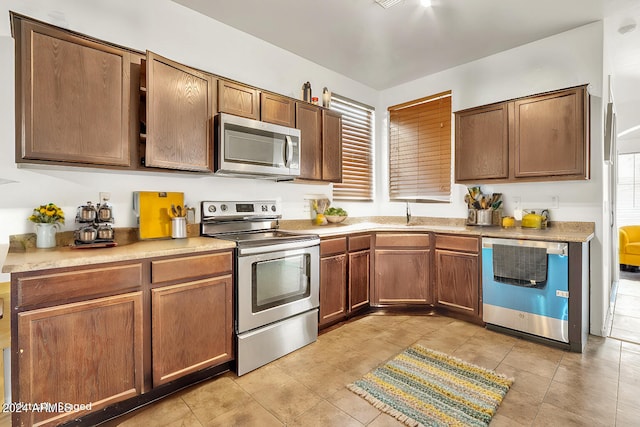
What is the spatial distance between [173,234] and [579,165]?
3.40 m

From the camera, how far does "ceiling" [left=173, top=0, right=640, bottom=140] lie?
261 cm

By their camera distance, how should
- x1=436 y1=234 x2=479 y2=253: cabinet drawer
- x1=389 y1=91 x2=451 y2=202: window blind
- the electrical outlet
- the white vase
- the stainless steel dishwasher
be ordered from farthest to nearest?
x1=389 y1=91 x2=451 y2=202: window blind < the electrical outlet < x1=436 y1=234 x2=479 y2=253: cabinet drawer < the stainless steel dishwasher < the white vase

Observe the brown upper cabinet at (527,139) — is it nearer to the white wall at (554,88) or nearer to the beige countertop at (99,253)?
the white wall at (554,88)

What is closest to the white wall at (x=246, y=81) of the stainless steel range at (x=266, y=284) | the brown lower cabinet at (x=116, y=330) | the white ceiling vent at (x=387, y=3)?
the stainless steel range at (x=266, y=284)

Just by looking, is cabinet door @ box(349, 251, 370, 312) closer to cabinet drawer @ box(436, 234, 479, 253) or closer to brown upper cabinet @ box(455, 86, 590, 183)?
cabinet drawer @ box(436, 234, 479, 253)

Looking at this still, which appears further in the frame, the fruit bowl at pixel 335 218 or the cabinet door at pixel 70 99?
the fruit bowl at pixel 335 218

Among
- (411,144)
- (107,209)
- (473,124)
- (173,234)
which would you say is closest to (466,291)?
(473,124)

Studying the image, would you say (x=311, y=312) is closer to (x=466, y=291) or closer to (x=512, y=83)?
(x=466, y=291)

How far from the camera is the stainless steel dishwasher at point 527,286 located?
8.46ft

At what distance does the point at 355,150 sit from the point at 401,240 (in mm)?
1451

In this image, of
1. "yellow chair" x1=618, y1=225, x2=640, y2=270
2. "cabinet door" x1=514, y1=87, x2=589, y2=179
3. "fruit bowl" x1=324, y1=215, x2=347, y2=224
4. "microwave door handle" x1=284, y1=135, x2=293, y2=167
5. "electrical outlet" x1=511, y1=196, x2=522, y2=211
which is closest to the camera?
"cabinet door" x1=514, y1=87, x2=589, y2=179

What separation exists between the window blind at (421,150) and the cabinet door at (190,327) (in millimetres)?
2855

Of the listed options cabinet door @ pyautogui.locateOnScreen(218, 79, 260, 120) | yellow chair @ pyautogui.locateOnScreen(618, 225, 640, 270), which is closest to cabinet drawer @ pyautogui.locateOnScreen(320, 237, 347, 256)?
cabinet door @ pyautogui.locateOnScreen(218, 79, 260, 120)

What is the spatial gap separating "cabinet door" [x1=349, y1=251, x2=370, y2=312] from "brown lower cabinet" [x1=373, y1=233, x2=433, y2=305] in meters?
0.11
